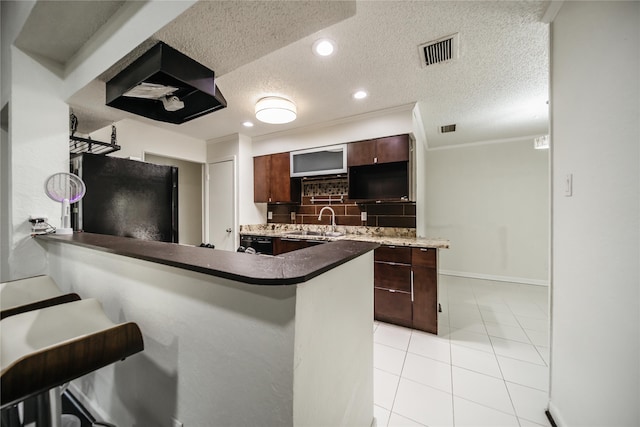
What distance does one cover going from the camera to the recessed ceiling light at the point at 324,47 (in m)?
1.71

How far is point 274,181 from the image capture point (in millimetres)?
3771

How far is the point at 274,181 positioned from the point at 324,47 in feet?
7.44

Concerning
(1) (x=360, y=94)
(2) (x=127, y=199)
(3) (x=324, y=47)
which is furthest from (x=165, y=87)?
(1) (x=360, y=94)

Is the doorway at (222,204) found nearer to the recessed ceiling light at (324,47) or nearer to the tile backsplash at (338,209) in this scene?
the tile backsplash at (338,209)

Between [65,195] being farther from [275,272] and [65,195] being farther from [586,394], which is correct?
[586,394]

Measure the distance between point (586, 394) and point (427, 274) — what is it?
130cm

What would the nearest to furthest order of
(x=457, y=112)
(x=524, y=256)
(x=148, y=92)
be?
(x=148, y=92), (x=457, y=112), (x=524, y=256)

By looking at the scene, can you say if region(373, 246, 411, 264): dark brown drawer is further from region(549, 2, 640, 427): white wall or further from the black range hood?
the black range hood

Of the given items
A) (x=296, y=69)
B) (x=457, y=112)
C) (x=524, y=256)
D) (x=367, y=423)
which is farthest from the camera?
(x=524, y=256)

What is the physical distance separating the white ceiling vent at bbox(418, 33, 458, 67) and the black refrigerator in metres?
2.60

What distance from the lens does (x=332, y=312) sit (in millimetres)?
899

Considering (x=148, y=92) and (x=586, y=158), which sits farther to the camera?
(x=148, y=92)

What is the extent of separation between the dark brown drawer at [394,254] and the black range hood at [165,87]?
2.06 m

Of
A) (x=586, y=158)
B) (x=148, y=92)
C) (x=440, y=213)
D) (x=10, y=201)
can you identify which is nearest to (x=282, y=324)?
(x=586, y=158)
